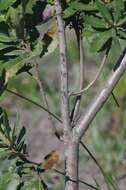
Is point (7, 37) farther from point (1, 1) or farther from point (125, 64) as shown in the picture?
point (125, 64)

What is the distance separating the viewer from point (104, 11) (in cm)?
171

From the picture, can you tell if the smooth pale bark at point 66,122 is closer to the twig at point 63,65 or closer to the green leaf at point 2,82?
the twig at point 63,65

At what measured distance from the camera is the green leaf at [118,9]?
67.0 inches

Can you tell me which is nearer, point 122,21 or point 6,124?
point 122,21

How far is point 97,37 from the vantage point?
1.74 m

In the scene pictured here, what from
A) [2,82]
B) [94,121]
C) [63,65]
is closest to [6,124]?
[2,82]

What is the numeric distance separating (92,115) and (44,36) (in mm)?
234

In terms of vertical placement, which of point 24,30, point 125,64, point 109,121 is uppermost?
point 24,30

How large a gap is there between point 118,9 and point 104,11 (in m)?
0.03

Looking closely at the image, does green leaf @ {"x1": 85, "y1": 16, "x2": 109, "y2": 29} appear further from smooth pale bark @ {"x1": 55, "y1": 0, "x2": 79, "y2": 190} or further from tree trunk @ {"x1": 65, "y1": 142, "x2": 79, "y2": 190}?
tree trunk @ {"x1": 65, "y1": 142, "x2": 79, "y2": 190}

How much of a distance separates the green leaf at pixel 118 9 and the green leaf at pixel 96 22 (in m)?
0.03

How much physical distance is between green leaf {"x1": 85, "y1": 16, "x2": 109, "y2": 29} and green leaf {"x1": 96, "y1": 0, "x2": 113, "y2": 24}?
14 millimetres

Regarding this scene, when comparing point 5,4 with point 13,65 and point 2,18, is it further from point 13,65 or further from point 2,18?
point 13,65

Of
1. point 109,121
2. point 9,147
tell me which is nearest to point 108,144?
point 109,121
